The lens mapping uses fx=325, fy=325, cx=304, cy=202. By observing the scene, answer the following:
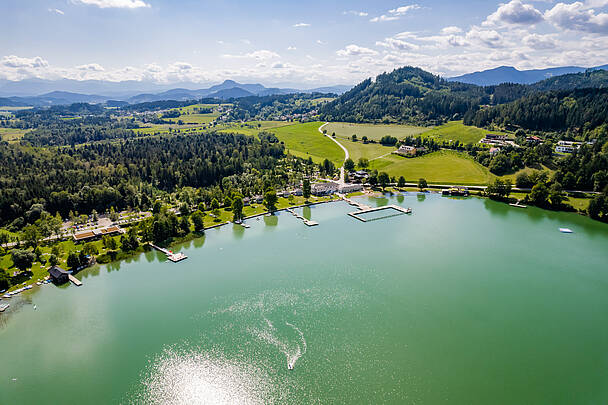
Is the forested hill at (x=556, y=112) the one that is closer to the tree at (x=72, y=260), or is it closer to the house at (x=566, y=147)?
the house at (x=566, y=147)

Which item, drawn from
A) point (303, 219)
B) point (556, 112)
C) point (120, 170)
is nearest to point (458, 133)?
point (556, 112)

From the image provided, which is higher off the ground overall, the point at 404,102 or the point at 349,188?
the point at 404,102

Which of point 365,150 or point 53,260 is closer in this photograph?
point 53,260

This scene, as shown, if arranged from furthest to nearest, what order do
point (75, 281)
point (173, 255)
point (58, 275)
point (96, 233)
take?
point (96, 233), point (173, 255), point (75, 281), point (58, 275)

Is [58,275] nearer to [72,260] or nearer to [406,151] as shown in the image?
[72,260]

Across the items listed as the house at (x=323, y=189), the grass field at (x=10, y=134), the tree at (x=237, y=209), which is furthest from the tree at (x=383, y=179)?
the grass field at (x=10, y=134)
